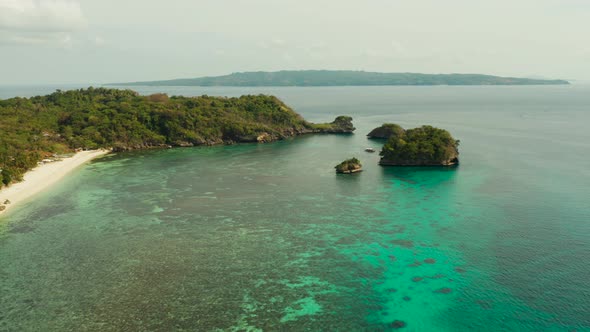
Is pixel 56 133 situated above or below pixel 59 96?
below

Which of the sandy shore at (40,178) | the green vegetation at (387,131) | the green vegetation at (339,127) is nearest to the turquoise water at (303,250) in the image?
the sandy shore at (40,178)

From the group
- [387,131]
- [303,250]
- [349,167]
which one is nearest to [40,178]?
[303,250]

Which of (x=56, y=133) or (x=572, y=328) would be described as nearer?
(x=572, y=328)

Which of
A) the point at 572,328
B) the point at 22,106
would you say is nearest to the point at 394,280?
the point at 572,328

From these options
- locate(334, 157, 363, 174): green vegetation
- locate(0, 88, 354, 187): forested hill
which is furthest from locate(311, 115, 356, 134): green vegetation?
locate(334, 157, 363, 174): green vegetation

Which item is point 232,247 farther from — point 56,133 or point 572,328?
point 56,133

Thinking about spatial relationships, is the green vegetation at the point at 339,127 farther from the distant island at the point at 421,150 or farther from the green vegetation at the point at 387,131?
the distant island at the point at 421,150

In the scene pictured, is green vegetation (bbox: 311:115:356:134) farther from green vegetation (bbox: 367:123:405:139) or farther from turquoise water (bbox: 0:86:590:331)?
turquoise water (bbox: 0:86:590:331)
